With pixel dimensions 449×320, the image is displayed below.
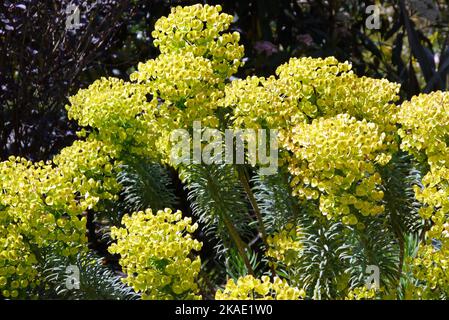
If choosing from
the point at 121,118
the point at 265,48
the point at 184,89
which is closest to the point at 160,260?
the point at 184,89

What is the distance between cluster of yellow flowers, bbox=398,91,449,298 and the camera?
2023 millimetres

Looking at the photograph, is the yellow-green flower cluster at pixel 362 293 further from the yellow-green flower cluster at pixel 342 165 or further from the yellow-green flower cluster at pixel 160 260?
the yellow-green flower cluster at pixel 160 260

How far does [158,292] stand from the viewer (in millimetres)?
2041

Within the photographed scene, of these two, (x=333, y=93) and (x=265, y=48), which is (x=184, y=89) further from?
(x=265, y=48)

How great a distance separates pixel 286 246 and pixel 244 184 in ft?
0.85

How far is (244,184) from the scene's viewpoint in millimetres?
2516

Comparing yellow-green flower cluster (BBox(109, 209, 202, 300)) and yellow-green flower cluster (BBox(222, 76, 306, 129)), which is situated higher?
yellow-green flower cluster (BBox(222, 76, 306, 129))

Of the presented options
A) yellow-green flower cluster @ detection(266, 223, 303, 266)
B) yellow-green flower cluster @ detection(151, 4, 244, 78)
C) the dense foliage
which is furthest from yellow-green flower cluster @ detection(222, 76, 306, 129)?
yellow-green flower cluster @ detection(266, 223, 303, 266)

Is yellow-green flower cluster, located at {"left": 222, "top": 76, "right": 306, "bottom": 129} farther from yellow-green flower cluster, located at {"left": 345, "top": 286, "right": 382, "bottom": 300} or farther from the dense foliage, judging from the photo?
yellow-green flower cluster, located at {"left": 345, "top": 286, "right": 382, "bottom": 300}

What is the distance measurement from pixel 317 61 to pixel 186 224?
68 centimetres

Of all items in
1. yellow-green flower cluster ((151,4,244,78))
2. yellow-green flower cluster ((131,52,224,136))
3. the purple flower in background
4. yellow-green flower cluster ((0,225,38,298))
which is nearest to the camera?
yellow-green flower cluster ((0,225,38,298))
